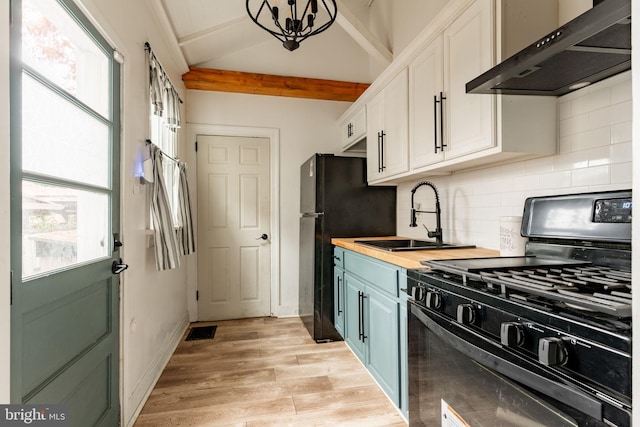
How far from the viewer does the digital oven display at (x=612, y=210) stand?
3.75 feet

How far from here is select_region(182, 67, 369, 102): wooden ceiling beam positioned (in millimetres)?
3305

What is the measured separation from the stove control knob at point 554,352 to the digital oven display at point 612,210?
761 millimetres

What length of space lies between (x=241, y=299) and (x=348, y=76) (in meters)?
2.85

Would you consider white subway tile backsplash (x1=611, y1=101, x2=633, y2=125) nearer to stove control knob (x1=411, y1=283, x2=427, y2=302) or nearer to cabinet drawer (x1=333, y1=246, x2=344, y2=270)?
stove control knob (x1=411, y1=283, x2=427, y2=302)

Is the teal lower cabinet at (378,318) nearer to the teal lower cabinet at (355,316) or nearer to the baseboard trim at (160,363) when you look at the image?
the teal lower cabinet at (355,316)

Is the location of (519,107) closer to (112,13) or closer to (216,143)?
(112,13)

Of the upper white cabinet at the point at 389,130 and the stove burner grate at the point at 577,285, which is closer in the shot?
the stove burner grate at the point at 577,285

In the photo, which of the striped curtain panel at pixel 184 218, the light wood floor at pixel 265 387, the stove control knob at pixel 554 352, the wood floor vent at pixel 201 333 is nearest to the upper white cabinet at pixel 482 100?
the stove control knob at pixel 554 352

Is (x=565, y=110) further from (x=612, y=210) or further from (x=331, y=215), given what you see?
(x=331, y=215)

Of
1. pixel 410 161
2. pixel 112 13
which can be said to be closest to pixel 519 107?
pixel 410 161

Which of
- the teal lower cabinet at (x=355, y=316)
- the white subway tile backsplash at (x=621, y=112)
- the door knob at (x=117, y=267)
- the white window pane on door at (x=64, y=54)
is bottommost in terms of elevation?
the teal lower cabinet at (x=355, y=316)

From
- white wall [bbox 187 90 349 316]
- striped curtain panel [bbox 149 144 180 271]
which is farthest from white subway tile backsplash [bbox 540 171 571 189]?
white wall [bbox 187 90 349 316]

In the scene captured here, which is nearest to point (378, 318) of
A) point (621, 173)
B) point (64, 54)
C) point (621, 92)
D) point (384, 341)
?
point (384, 341)
